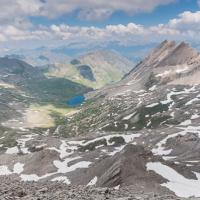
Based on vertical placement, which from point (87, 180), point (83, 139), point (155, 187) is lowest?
point (83, 139)

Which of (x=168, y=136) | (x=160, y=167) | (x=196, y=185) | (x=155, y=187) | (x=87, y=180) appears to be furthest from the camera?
(x=168, y=136)

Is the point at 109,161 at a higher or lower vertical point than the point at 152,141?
higher

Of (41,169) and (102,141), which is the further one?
(102,141)

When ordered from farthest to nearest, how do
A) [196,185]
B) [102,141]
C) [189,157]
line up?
[102,141]
[189,157]
[196,185]

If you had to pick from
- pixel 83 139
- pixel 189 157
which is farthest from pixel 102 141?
pixel 189 157

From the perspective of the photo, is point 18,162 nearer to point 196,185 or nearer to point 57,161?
point 57,161

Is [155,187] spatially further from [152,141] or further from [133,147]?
[152,141]

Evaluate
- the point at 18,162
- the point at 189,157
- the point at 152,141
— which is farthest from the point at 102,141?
the point at 189,157
